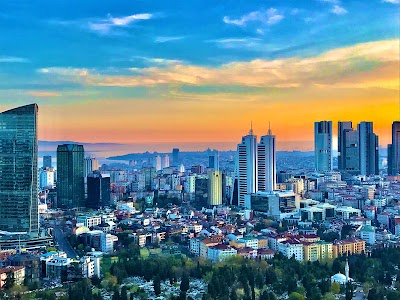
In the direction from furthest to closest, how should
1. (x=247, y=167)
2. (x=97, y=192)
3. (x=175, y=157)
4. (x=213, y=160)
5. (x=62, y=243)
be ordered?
(x=213, y=160)
(x=175, y=157)
(x=247, y=167)
(x=97, y=192)
(x=62, y=243)

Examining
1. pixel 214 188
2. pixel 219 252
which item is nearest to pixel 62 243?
pixel 219 252

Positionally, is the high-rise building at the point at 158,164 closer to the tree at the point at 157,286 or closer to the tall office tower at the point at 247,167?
the tall office tower at the point at 247,167

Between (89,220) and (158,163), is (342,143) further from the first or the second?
(89,220)

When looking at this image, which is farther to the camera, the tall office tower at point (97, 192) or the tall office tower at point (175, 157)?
the tall office tower at point (175, 157)

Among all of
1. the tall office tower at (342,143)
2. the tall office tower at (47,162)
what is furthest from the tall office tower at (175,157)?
the tall office tower at (342,143)

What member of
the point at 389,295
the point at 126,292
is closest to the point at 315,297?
the point at 389,295

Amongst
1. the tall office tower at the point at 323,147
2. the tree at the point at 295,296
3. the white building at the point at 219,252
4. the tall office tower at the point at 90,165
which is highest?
the tall office tower at the point at 323,147
